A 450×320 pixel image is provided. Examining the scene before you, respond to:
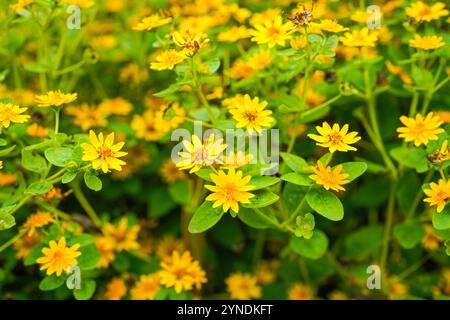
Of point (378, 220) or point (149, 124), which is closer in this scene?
point (149, 124)

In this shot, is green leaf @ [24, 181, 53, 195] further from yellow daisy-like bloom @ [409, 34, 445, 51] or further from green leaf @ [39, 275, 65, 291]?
yellow daisy-like bloom @ [409, 34, 445, 51]

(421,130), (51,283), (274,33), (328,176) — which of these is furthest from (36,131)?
(421,130)

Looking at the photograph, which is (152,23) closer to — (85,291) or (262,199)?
(262,199)

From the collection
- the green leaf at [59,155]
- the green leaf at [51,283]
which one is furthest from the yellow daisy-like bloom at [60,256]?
the green leaf at [59,155]

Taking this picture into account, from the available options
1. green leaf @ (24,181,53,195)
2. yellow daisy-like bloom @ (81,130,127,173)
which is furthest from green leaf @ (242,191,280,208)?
green leaf @ (24,181,53,195)
